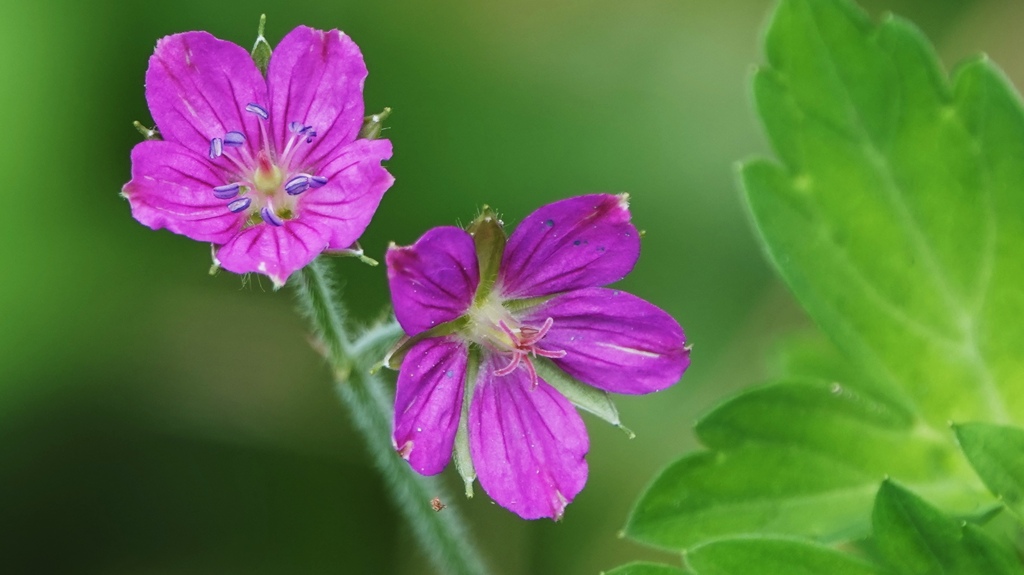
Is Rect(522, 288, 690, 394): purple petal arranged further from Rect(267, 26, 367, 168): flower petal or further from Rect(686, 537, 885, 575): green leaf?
Rect(267, 26, 367, 168): flower petal

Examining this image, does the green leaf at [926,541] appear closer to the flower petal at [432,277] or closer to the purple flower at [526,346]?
the purple flower at [526,346]

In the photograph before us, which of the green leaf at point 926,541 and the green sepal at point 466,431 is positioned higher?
the green sepal at point 466,431

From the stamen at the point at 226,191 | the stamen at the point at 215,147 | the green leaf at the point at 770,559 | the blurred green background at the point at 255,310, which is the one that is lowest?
the green leaf at the point at 770,559

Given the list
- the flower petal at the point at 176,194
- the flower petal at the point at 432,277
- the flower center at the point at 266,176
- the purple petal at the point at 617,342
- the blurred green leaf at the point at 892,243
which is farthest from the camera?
the blurred green leaf at the point at 892,243

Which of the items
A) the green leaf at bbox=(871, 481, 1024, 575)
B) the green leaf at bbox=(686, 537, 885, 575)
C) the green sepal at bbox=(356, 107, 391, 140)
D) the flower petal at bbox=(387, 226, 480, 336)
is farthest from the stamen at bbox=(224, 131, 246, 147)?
the green leaf at bbox=(871, 481, 1024, 575)

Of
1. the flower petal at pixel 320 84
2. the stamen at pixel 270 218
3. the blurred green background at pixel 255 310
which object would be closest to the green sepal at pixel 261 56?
the flower petal at pixel 320 84

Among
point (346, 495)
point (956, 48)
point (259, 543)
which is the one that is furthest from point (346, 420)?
point (956, 48)

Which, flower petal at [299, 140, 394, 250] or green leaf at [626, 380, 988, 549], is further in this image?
green leaf at [626, 380, 988, 549]

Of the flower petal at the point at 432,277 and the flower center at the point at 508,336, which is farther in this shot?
the flower center at the point at 508,336
